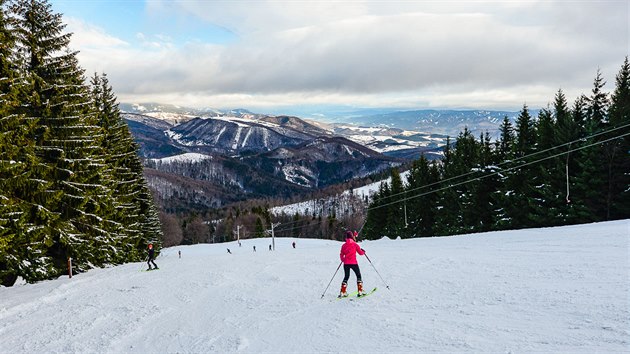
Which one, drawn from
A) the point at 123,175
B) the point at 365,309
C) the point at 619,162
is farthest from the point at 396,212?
the point at 365,309

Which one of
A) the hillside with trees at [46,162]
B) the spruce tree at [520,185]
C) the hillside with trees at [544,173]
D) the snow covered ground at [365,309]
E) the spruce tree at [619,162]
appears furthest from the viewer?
the spruce tree at [520,185]

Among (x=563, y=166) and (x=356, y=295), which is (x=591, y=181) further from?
(x=356, y=295)

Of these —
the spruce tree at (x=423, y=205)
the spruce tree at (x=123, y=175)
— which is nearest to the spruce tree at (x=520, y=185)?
the spruce tree at (x=423, y=205)

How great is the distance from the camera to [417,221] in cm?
5397

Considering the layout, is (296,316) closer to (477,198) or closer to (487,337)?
(487,337)

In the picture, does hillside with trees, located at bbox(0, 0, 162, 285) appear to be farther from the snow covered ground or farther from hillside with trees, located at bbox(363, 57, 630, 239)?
hillside with trees, located at bbox(363, 57, 630, 239)

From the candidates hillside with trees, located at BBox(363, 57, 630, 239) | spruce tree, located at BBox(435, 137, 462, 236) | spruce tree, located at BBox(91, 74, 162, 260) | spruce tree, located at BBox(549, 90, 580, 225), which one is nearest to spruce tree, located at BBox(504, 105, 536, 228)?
hillside with trees, located at BBox(363, 57, 630, 239)

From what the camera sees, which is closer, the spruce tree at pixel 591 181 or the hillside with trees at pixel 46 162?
the hillside with trees at pixel 46 162

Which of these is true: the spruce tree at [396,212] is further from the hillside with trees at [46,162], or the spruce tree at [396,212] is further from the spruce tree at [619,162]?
the hillside with trees at [46,162]

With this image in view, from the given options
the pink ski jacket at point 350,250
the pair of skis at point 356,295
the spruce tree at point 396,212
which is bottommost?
Result: the spruce tree at point 396,212

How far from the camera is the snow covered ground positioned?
783 cm

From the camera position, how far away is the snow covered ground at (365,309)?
7828 mm

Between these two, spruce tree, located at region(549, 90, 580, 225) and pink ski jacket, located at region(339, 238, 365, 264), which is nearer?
pink ski jacket, located at region(339, 238, 365, 264)

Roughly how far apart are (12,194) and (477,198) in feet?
132
